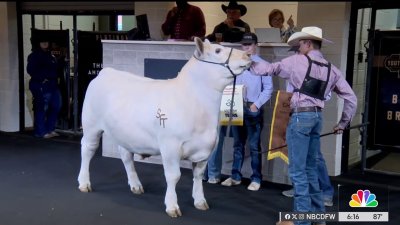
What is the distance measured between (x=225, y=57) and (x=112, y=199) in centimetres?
175

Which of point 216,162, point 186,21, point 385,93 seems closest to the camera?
point 216,162

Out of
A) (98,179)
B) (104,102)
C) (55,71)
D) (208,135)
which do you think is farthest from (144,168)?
(55,71)

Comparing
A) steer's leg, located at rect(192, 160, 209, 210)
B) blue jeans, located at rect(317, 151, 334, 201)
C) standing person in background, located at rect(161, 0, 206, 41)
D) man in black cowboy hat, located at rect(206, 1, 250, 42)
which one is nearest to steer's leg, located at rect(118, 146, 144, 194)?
steer's leg, located at rect(192, 160, 209, 210)

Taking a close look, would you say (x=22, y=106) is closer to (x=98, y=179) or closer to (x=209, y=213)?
(x=98, y=179)

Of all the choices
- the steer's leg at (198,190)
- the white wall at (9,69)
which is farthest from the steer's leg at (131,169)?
the white wall at (9,69)

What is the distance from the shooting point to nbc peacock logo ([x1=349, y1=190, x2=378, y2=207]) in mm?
3668

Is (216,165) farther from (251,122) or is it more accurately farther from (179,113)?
(179,113)

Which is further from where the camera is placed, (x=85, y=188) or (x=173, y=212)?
(x=85, y=188)

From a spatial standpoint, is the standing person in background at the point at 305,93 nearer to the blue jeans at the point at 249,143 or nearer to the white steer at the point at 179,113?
the white steer at the point at 179,113

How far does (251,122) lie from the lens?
5.16 m

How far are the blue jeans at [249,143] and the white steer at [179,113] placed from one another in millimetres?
882

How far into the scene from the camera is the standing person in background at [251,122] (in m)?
4.94

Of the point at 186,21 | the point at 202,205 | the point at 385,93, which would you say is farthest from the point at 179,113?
the point at 385,93

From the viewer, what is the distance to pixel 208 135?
13.9 ft
